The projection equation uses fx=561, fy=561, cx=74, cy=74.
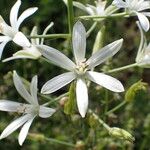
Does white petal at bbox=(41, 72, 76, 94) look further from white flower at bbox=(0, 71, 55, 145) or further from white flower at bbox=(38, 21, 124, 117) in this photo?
white flower at bbox=(0, 71, 55, 145)

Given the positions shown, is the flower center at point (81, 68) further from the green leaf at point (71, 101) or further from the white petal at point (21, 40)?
the white petal at point (21, 40)

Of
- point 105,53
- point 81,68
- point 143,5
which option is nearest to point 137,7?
point 143,5

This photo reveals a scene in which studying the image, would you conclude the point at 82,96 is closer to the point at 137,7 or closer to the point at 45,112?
the point at 45,112

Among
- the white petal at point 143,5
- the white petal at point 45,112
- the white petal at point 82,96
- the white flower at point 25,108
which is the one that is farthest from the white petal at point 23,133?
the white petal at point 143,5

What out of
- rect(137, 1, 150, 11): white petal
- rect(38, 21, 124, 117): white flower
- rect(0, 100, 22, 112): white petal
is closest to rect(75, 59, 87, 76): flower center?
rect(38, 21, 124, 117): white flower

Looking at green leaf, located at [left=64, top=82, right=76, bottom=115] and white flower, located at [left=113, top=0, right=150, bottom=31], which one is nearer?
green leaf, located at [left=64, top=82, right=76, bottom=115]
